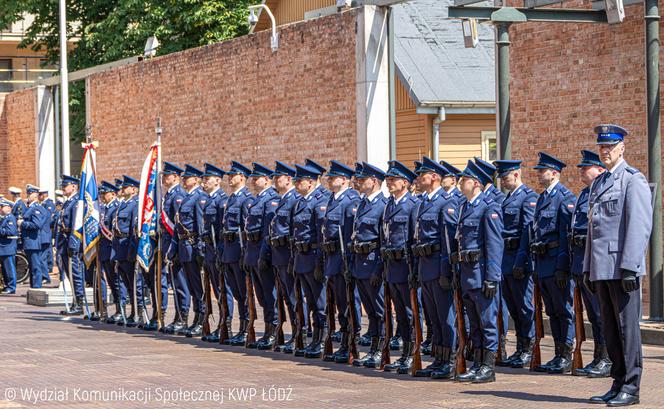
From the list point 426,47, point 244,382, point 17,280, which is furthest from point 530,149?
point 17,280

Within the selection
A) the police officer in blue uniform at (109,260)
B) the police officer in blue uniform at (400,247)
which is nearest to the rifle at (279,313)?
the police officer in blue uniform at (400,247)

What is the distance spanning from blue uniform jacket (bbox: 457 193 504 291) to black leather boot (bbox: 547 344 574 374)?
1249 millimetres

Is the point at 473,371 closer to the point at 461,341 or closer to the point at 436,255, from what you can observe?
the point at 461,341

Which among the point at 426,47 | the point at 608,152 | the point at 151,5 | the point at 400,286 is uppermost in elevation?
the point at 151,5

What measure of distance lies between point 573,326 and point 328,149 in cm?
884

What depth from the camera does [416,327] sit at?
1226cm

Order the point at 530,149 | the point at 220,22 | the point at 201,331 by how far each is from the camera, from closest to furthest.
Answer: the point at 201,331, the point at 530,149, the point at 220,22

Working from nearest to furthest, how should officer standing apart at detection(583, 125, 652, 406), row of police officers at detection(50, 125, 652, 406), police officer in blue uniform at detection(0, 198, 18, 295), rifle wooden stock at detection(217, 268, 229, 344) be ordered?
officer standing apart at detection(583, 125, 652, 406) → row of police officers at detection(50, 125, 652, 406) → rifle wooden stock at detection(217, 268, 229, 344) → police officer in blue uniform at detection(0, 198, 18, 295)

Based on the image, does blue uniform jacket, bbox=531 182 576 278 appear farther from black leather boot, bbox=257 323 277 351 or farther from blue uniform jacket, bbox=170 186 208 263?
blue uniform jacket, bbox=170 186 208 263

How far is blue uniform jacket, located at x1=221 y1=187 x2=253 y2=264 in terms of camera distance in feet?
50.3

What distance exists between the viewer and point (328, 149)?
2094cm

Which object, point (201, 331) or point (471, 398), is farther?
point (201, 331)

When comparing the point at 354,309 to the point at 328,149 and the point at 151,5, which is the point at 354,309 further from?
the point at 151,5

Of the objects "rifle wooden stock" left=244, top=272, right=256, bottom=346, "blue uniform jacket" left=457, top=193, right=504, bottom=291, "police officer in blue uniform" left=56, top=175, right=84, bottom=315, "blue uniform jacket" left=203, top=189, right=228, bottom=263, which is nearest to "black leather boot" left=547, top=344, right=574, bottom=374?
"blue uniform jacket" left=457, top=193, right=504, bottom=291
